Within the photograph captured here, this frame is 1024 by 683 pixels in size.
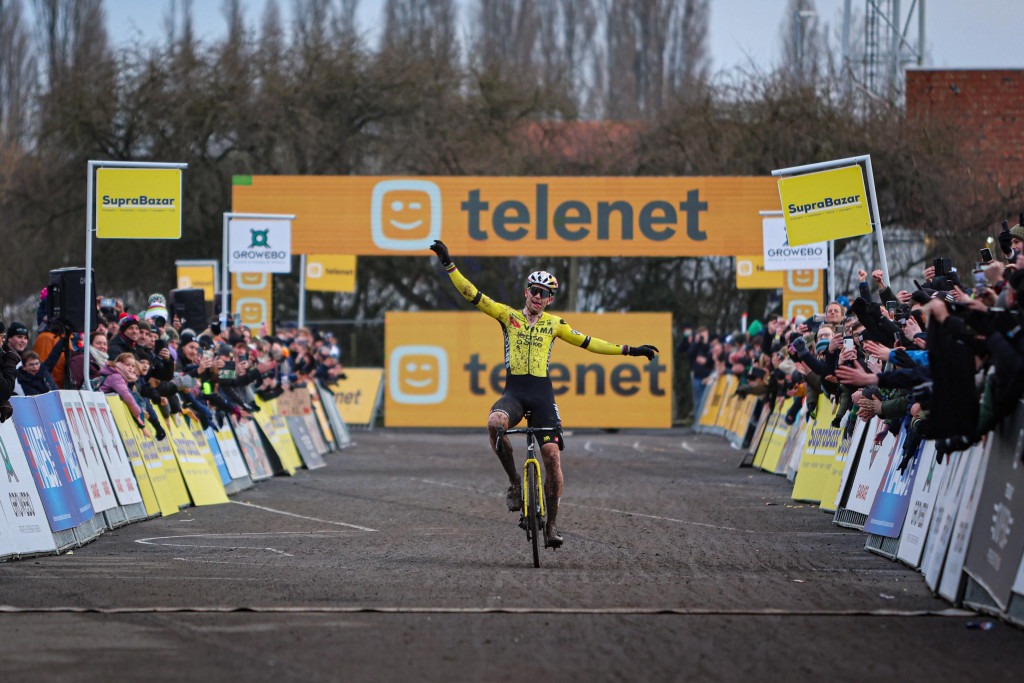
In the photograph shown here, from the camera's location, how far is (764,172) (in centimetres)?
3700

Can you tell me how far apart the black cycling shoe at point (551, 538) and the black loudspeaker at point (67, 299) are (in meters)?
6.76

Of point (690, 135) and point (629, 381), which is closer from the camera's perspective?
point (629, 381)

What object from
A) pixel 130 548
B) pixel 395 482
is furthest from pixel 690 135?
pixel 130 548

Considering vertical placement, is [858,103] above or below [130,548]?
above

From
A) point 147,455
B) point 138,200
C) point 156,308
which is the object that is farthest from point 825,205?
point 156,308

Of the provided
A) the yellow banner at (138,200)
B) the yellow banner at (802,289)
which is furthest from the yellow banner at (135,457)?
the yellow banner at (802,289)

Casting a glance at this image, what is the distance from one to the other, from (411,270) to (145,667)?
34212mm

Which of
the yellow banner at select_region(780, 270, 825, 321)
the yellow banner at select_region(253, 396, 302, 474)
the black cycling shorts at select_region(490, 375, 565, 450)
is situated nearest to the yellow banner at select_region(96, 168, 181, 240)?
the yellow banner at select_region(253, 396, 302, 474)

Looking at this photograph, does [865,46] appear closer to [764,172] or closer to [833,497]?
[764,172]

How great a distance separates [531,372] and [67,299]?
6.46m

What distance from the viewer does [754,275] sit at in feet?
107

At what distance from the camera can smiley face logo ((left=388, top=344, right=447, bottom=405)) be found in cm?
3569

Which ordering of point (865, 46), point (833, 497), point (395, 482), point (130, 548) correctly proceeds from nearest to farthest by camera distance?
1. point (130, 548)
2. point (833, 497)
3. point (395, 482)
4. point (865, 46)

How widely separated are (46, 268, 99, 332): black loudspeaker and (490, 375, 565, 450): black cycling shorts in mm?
6167
